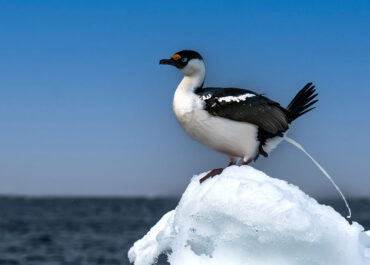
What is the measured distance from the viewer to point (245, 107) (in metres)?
5.60

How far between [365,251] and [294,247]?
3.19 ft

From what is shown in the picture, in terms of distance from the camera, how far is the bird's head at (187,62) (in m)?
5.64

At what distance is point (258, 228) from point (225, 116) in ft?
4.43

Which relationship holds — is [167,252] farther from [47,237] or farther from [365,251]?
[47,237]

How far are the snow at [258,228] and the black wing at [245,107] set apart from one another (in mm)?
684

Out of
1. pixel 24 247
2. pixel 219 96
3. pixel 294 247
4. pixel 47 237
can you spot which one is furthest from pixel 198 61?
pixel 47 237

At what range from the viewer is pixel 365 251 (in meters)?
5.13

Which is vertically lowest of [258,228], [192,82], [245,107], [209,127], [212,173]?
[258,228]

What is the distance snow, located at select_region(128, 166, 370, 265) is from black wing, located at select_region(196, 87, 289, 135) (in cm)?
68

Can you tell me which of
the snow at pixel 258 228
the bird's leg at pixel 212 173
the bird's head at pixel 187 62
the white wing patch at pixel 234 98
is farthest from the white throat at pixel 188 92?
the snow at pixel 258 228

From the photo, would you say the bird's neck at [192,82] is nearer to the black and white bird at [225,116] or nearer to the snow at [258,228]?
the black and white bird at [225,116]

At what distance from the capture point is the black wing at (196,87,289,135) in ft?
18.1

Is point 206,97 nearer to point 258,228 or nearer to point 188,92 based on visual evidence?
point 188,92

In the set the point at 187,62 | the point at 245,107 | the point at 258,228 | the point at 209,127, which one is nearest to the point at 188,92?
the point at 187,62
